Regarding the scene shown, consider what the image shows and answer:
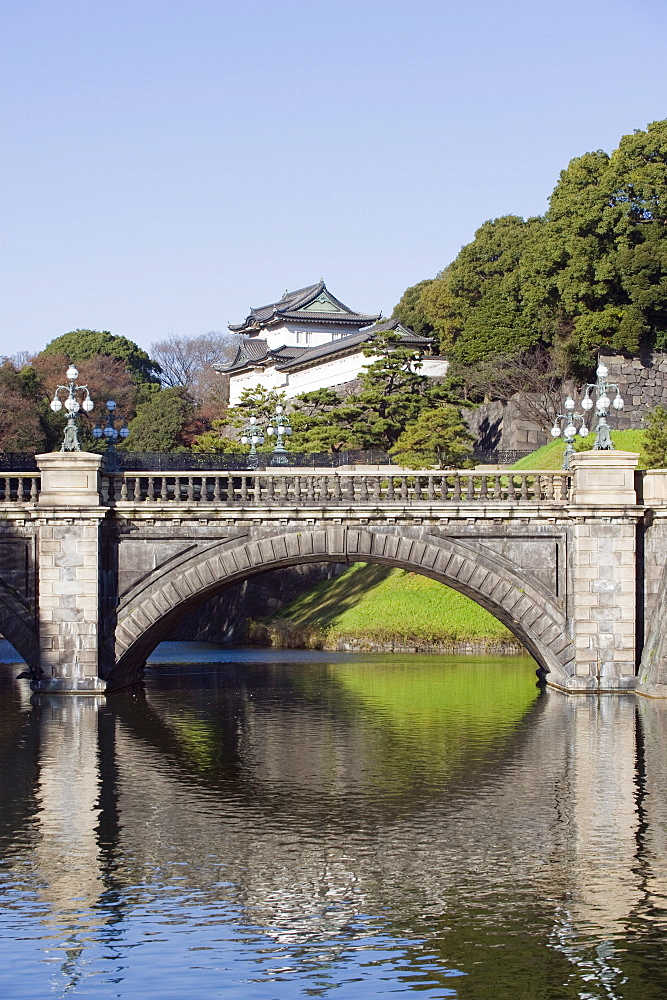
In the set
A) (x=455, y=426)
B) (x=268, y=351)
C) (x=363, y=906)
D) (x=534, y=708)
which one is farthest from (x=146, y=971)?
(x=268, y=351)

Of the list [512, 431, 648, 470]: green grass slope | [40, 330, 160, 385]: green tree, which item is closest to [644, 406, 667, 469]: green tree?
[512, 431, 648, 470]: green grass slope

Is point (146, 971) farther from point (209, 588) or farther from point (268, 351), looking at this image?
point (268, 351)

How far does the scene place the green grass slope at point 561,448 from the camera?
210 ft

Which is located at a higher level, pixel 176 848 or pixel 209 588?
pixel 209 588

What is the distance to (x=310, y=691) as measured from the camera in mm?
43656

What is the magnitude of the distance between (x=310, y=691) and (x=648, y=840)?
2155cm

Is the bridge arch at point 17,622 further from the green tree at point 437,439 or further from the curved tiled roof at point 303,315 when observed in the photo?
the curved tiled roof at point 303,315

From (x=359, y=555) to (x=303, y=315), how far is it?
75511 mm

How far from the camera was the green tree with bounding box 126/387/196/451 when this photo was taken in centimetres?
9554

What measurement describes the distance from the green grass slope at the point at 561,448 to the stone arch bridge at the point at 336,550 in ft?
73.8

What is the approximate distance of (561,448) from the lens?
67500 millimetres

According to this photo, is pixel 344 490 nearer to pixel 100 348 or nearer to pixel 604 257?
pixel 604 257

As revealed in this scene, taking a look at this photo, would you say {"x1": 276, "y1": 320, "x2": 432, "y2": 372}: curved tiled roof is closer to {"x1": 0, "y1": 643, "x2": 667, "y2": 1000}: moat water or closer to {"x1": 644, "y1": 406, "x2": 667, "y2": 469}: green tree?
{"x1": 644, "y1": 406, "x2": 667, "y2": 469}: green tree

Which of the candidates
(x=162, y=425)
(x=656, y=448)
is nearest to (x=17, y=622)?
(x=656, y=448)
